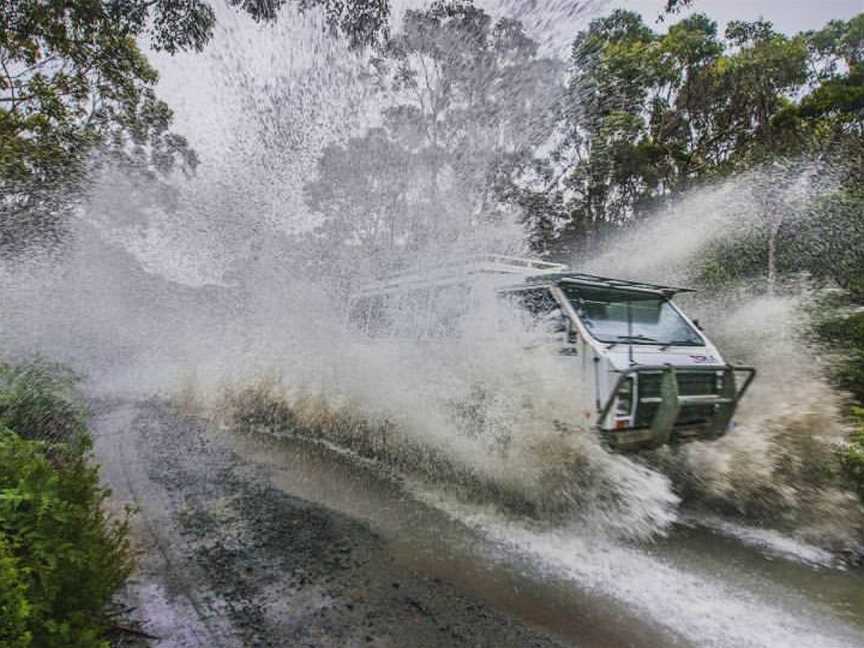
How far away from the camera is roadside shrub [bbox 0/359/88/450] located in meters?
4.37

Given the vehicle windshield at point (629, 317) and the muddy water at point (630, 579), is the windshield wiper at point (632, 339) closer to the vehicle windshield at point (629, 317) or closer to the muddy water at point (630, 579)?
the vehicle windshield at point (629, 317)

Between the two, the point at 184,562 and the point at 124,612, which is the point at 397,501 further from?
the point at 124,612

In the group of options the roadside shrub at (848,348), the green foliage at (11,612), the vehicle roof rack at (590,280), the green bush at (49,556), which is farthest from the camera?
the roadside shrub at (848,348)

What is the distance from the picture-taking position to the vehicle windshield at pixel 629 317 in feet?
16.3

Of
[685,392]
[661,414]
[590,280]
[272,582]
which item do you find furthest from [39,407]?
[685,392]

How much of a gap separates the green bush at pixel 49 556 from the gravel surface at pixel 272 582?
66cm

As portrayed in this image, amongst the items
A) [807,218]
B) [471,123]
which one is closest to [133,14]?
[471,123]

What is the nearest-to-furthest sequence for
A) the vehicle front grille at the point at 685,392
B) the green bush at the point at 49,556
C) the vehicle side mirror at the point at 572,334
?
1. the green bush at the point at 49,556
2. the vehicle front grille at the point at 685,392
3. the vehicle side mirror at the point at 572,334

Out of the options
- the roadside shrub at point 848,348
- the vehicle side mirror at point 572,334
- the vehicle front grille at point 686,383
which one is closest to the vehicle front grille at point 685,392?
the vehicle front grille at point 686,383

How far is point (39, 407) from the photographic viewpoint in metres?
4.55

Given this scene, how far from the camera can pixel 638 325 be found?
208 inches

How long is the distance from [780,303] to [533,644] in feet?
26.6

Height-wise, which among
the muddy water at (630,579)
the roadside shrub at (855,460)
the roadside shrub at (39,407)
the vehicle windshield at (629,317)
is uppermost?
the vehicle windshield at (629,317)

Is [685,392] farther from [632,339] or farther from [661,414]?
[632,339]
